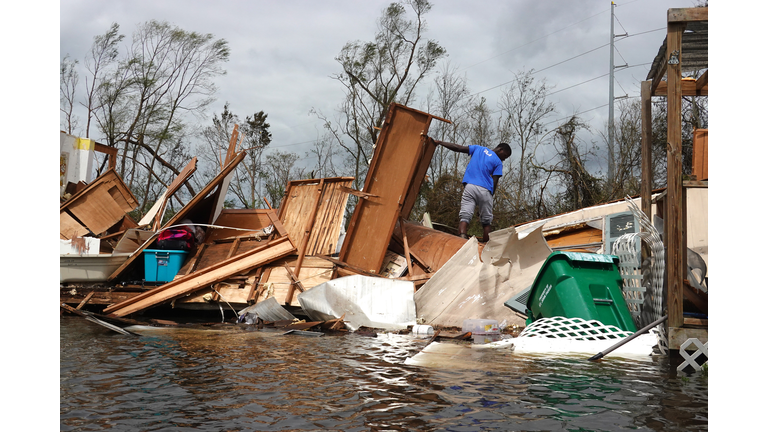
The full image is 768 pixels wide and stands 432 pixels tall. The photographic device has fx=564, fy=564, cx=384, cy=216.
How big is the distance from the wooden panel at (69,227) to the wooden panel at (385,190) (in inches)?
212

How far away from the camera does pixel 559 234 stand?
8.46 meters

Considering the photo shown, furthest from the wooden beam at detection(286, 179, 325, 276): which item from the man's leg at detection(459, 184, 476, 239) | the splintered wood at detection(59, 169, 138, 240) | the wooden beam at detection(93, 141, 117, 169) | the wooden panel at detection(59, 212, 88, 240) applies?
the wooden beam at detection(93, 141, 117, 169)

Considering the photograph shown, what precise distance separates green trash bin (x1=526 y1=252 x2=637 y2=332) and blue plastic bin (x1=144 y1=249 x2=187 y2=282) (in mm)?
5988

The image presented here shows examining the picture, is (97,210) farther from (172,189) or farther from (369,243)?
(369,243)

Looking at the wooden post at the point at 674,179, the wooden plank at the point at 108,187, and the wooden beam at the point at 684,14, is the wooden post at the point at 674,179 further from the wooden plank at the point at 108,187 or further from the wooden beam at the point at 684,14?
the wooden plank at the point at 108,187

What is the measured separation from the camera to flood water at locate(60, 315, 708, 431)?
303 cm

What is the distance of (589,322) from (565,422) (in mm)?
2116

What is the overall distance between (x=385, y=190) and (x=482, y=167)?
5.45ft

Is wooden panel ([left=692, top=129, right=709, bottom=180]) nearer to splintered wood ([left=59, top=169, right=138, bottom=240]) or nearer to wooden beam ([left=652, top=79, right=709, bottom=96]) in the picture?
wooden beam ([left=652, top=79, right=709, bottom=96])

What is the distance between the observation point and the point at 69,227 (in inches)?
401

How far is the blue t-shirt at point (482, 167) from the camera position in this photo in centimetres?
872

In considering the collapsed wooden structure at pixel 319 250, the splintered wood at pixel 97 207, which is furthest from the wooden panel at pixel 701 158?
the splintered wood at pixel 97 207

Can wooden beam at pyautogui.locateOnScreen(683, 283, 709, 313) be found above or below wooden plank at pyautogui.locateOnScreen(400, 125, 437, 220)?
below

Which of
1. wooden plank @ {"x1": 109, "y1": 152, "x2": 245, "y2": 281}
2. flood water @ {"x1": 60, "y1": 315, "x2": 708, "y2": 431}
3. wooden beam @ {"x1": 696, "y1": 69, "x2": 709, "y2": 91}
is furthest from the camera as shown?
wooden plank @ {"x1": 109, "y1": 152, "x2": 245, "y2": 281}
